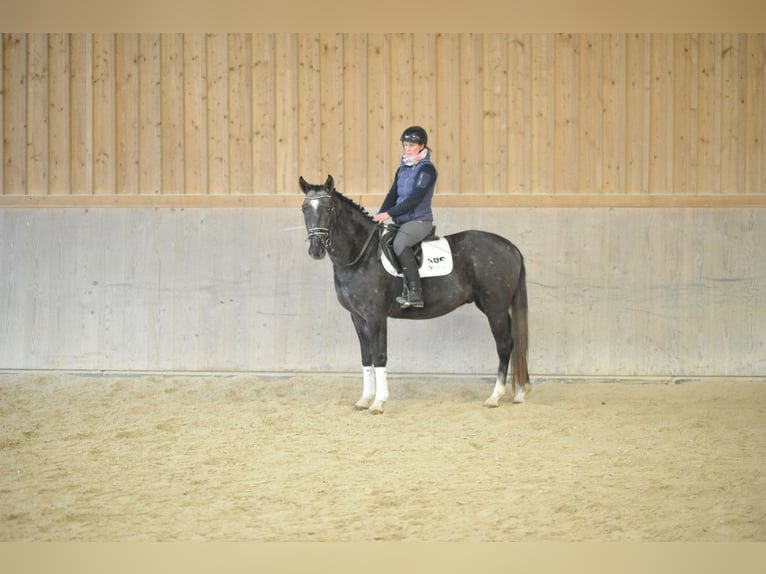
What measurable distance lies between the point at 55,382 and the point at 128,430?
1.96 meters

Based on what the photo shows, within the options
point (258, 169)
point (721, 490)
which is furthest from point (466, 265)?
point (721, 490)

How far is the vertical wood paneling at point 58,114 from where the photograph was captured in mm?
7184

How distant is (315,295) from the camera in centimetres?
710

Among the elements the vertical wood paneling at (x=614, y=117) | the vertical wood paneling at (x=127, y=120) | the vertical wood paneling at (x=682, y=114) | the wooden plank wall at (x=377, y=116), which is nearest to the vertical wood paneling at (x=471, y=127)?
the wooden plank wall at (x=377, y=116)

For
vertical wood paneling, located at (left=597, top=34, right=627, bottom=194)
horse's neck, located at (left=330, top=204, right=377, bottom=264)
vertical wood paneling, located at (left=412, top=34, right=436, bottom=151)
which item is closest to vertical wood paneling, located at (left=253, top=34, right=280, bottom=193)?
vertical wood paneling, located at (left=412, top=34, right=436, bottom=151)

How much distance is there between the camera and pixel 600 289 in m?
7.02

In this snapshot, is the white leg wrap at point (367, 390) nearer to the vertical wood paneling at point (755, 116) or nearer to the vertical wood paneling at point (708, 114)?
the vertical wood paneling at point (708, 114)

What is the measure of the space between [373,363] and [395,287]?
1.96 ft

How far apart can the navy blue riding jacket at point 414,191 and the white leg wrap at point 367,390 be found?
1.12 metres

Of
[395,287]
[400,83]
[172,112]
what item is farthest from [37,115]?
[395,287]

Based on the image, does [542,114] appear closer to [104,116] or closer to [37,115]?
[104,116]

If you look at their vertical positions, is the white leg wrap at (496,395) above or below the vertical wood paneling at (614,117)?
below

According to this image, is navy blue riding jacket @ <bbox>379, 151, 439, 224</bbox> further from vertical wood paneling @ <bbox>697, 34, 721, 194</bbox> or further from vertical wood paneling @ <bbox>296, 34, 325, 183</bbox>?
vertical wood paneling @ <bbox>697, 34, 721, 194</bbox>

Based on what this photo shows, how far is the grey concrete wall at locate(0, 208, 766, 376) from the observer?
276 inches
